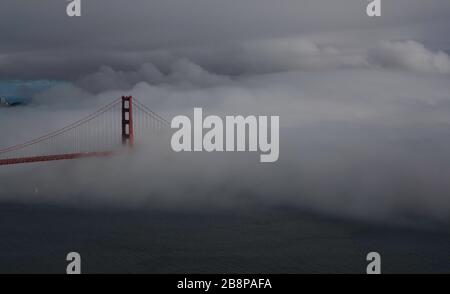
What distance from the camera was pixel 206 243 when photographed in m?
28.2

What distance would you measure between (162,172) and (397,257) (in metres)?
42.2

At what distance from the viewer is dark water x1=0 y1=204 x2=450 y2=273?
2314 cm

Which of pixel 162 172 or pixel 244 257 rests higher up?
pixel 162 172

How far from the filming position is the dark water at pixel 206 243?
23141 millimetres

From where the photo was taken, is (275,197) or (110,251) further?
(275,197)

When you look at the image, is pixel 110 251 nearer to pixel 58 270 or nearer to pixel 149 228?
pixel 58 270
